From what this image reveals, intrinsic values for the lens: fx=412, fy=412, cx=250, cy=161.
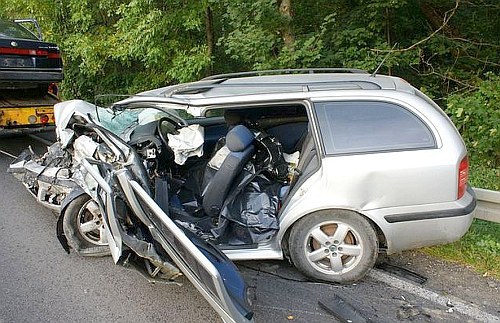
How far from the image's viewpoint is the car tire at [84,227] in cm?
358

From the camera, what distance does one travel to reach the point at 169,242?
2580mm

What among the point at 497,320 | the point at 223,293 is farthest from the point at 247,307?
the point at 497,320

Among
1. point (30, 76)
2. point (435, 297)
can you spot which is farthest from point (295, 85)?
point (30, 76)

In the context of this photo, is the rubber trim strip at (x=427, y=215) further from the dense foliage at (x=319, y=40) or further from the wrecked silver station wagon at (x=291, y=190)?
the dense foliage at (x=319, y=40)

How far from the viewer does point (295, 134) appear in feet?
14.2

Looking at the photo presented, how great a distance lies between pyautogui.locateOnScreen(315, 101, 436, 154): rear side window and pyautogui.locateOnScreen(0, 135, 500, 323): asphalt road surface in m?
1.06

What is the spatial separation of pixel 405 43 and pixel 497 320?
6004mm

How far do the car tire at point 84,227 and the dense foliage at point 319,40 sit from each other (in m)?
4.24

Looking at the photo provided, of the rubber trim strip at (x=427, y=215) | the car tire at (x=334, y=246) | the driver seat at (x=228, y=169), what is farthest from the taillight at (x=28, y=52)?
the rubber trim strip at (x=427, y=215)

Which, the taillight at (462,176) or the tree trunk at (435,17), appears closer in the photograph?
the taillight at (462,176)

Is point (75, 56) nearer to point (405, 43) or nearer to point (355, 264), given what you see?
point (405, 43)

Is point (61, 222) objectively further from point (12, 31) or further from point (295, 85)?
point (12, 31)

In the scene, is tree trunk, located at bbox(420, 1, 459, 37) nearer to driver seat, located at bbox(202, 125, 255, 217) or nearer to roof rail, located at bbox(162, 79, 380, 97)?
roof rail, located at bbox(162, 79, 380, 97)

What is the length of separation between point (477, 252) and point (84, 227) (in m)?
3.39
